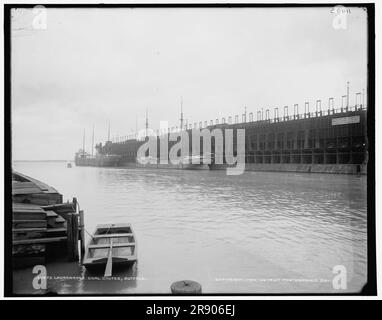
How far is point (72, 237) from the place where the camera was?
7355 mm

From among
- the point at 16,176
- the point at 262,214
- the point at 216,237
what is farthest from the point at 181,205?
the point at 16,176

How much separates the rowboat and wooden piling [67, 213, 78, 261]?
15.8 inches

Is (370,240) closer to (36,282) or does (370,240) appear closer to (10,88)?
(36,282)

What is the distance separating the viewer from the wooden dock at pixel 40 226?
657 centimetres

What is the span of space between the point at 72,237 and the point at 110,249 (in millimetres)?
1180

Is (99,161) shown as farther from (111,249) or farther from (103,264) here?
(103,264)

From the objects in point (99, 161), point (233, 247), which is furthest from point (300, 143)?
point (99, 161)

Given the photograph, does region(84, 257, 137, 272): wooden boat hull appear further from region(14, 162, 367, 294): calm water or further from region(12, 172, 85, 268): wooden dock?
region(12, 172, 85, 268): wooden dock

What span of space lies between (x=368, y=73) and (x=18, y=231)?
7.30 meters

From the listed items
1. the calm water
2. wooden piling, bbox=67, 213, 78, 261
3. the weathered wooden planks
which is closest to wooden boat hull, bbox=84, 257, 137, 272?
the calm water

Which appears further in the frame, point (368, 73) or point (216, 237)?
point (216, 237)

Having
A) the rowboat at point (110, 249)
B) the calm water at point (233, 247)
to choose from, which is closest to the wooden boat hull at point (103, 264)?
the rowboat at point (110, 249)

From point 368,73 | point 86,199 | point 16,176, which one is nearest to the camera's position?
point 368,73

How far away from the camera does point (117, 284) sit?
6.03 meters
